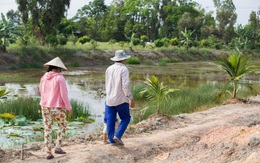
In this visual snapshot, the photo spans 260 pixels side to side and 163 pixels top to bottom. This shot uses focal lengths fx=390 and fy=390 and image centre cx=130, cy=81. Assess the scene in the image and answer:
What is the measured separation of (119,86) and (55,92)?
107cm

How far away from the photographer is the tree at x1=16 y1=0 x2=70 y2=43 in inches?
1483

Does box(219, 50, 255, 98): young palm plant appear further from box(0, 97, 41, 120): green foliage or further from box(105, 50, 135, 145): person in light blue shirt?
box(105, 50, 135, 145): person in light blue shirt

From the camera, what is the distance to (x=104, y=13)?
77688mm

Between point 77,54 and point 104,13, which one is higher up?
point 104,13

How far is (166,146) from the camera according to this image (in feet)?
22.3

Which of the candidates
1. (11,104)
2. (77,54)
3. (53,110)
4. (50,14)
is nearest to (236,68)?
(11,104)

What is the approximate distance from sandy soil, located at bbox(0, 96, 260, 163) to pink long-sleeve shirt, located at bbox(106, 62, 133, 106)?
79 cm

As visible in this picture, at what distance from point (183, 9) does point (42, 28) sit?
43495 mm

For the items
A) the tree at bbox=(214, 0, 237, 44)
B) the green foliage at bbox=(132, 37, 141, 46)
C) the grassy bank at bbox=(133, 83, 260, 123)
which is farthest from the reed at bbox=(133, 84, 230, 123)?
the tree at bbox=(214, 0, 237, 44)

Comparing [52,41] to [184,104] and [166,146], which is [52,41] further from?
[166,146]

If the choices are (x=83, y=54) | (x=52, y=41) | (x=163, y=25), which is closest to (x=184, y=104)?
(x=52, y=41)

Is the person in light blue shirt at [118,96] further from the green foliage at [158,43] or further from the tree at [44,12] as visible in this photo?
the green foliage at [158,43]

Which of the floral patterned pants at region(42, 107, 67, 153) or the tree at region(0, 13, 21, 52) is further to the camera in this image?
the tree at region(0, 13, 21, 52)

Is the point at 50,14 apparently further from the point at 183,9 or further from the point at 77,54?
the point at 183,9
